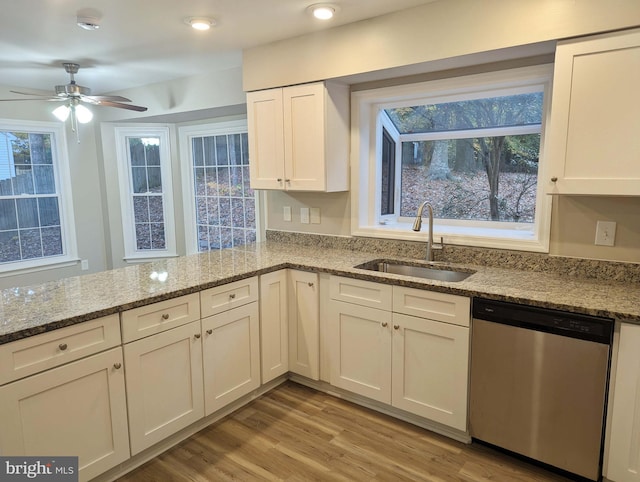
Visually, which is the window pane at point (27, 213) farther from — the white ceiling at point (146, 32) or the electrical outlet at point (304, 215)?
the electrical outlet at point (304, 215)

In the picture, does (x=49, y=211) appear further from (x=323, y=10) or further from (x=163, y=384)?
(x=323, y=10)

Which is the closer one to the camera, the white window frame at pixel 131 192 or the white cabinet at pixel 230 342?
the white cabinet at pixel 230 342

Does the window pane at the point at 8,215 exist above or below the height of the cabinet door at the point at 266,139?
below

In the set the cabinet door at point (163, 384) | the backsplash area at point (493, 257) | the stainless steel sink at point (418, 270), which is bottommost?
the cabinet door at point (163, 384)

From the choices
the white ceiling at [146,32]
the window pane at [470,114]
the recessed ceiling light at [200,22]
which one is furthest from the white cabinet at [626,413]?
the recessed ceiling light at [200,22]

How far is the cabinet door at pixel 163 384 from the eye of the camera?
200 cm

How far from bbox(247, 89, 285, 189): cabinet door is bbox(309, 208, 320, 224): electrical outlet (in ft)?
1.22

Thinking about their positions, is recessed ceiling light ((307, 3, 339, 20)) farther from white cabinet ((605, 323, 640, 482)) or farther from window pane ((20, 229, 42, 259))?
window pane ((20, 229, 42, 259))

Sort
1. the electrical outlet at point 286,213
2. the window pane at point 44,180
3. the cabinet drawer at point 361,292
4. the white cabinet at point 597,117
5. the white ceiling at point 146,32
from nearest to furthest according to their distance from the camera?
the white cabinet at point 597,117, the white ceiling at point 146,32, the cabinet drawer at point 361,292, the electrical outlet at point 286,213, the window pane at point 44,180

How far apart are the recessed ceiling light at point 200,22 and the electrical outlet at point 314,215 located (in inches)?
56.7

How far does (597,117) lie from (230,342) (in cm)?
221

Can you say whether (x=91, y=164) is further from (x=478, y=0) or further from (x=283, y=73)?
(x=478, y=0)

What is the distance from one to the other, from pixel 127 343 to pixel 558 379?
198 centimetres

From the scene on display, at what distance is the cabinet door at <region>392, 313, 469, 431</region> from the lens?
219cm
